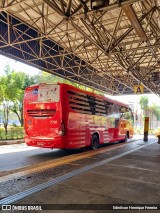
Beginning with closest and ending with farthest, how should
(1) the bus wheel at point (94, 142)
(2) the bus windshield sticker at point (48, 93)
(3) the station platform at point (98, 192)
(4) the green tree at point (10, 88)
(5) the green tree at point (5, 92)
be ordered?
(3) the station platform at point (98, 192)
(2) the bus windshield sticker at point (48, 93)
(1) the bus wheel at point (94, 142)
(5) the green tree at point (5, 92)
(4) the green tree at point (10, 88)

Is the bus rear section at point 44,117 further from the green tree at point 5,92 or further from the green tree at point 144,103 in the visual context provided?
the green tree at point 144,103

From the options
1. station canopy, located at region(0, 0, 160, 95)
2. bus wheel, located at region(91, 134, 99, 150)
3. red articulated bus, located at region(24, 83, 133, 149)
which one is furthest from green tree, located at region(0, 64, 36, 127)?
bus wheel, located at region(91, 134, 99, 150)

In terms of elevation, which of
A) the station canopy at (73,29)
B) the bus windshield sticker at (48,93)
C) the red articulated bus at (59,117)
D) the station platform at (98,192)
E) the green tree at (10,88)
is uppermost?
the station canopy at (73,29)

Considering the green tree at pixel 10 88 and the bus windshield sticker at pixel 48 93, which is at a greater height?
the green tree at pixel 10 88

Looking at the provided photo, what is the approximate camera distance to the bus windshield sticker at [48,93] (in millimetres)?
8844

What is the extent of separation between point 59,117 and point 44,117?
31.1 inches

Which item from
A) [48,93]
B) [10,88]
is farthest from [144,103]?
[48,93]

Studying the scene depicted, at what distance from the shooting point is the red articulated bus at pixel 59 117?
8.72m

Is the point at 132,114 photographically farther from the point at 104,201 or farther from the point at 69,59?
the point at 104,201

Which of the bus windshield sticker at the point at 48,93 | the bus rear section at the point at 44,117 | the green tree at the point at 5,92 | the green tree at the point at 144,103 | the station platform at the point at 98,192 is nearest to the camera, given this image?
the station platform at the point at 98,192

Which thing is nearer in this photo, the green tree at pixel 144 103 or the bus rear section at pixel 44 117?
the bus rear section at pixel 44 117

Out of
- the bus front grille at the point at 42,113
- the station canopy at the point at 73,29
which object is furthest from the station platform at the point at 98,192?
the station canopy at the point at 73,29

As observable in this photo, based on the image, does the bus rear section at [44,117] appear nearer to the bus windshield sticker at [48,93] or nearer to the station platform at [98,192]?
the bus windshield sticker at [48,93]

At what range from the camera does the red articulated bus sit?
28.6 feet
